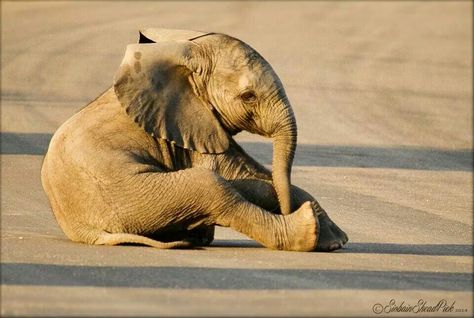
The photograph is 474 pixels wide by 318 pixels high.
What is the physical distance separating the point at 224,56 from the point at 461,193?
20.1 ft

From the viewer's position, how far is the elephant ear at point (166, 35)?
492 inches

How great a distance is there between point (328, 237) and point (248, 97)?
43.8 inches

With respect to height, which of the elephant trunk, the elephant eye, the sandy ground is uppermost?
the elephant eye

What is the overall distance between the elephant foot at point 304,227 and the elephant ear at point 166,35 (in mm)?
1506

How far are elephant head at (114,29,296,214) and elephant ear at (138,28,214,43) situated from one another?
0.50ft

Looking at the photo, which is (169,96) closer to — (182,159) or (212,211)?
(182,159)

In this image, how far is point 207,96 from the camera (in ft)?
40.4

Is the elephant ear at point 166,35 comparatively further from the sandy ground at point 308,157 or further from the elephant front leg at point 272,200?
the sandy ground at point 308,157

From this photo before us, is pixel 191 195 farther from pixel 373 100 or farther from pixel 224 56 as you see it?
pixel 373 100

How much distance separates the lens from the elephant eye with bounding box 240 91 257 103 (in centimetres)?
1214

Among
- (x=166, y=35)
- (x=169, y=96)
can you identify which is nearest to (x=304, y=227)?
(x=169, y=96)

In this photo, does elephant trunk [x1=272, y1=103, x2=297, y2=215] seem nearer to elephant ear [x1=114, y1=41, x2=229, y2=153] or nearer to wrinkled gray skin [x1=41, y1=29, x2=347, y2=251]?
wrinkled gray skin [x1=41, y1=29, x2=347, y2=251]

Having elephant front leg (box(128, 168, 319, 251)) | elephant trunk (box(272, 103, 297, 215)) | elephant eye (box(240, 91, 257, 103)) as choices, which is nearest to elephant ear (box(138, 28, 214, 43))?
elephant eye (box(240, 91, 257, 103))

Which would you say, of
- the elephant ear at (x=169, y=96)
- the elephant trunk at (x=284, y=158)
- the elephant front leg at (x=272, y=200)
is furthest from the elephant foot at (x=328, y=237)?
the elephant ear at (x=169, y=96)
